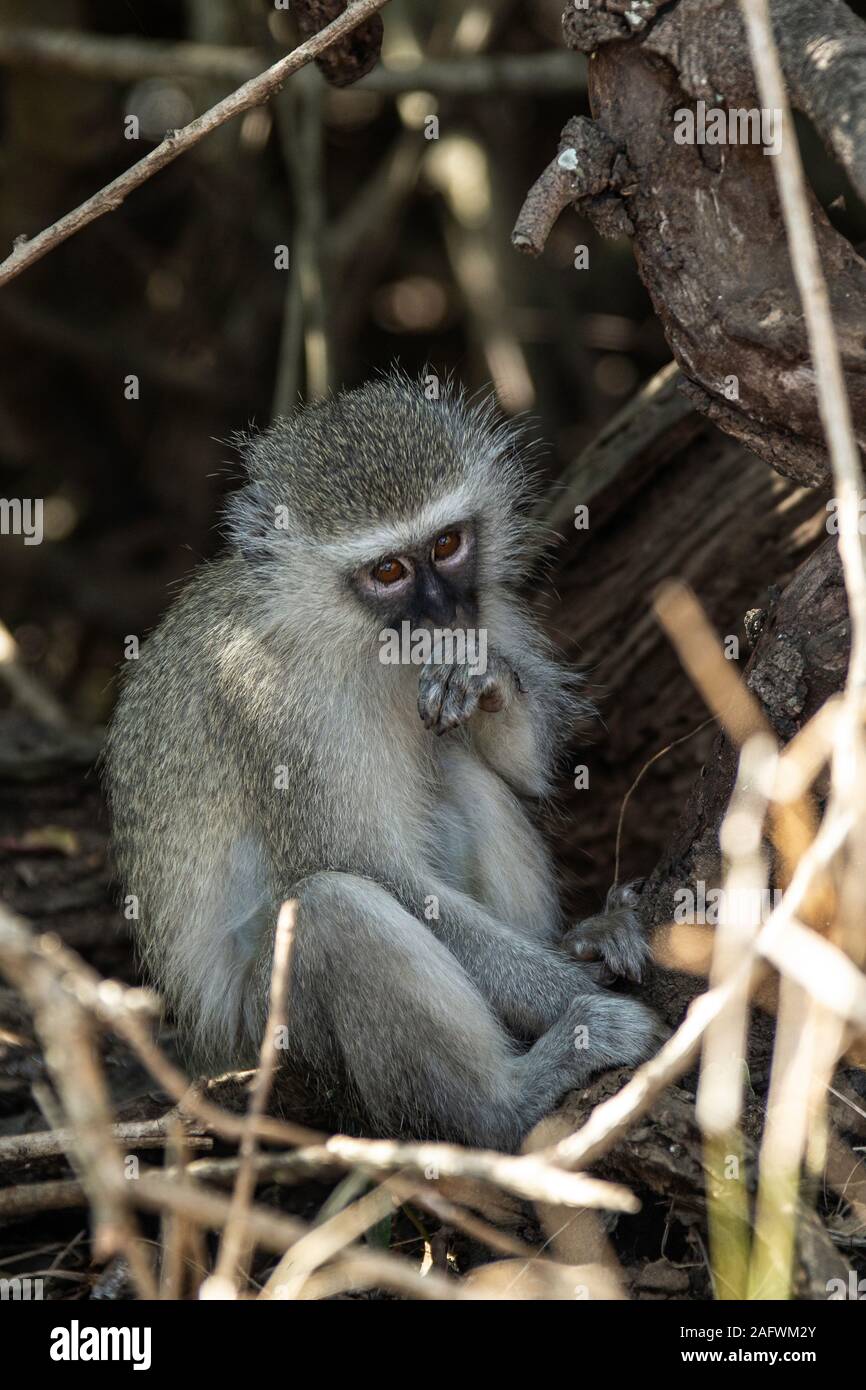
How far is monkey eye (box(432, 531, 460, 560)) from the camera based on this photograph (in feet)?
14.4

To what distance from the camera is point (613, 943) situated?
4.20 meters

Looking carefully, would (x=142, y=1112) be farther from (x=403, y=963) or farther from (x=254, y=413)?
(x=254, y=413)

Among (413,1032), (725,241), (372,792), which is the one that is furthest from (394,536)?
(413,1032)

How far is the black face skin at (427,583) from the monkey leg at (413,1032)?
31.9 inches

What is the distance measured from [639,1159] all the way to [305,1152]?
94 cm

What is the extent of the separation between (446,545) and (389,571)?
0.19 m

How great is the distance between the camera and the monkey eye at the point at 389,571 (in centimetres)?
438

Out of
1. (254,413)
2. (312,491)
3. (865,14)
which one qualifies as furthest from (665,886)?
(254,413)

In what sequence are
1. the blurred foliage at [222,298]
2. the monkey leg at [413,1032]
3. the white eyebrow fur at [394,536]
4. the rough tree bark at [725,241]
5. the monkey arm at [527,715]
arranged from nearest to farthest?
1. the rough tree bark at [725,241]
2. the monkey leg at [413,1032]
3. the white eyebrow fur at [394,536]
4. the monkey arm at [527,715]
5. the blurred foliage at [222,298]

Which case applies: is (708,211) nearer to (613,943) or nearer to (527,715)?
(527,715)

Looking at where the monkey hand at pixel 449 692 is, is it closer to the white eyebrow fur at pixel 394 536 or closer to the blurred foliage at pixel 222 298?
the white eyebrow fur at pixel 394 536

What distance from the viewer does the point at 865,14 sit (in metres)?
5.80

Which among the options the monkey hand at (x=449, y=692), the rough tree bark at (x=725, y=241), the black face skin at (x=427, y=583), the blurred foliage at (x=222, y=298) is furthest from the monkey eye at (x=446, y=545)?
the blurred foliage at (x=222, y=298)

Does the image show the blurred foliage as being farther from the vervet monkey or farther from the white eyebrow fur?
the white eyebrow fur
